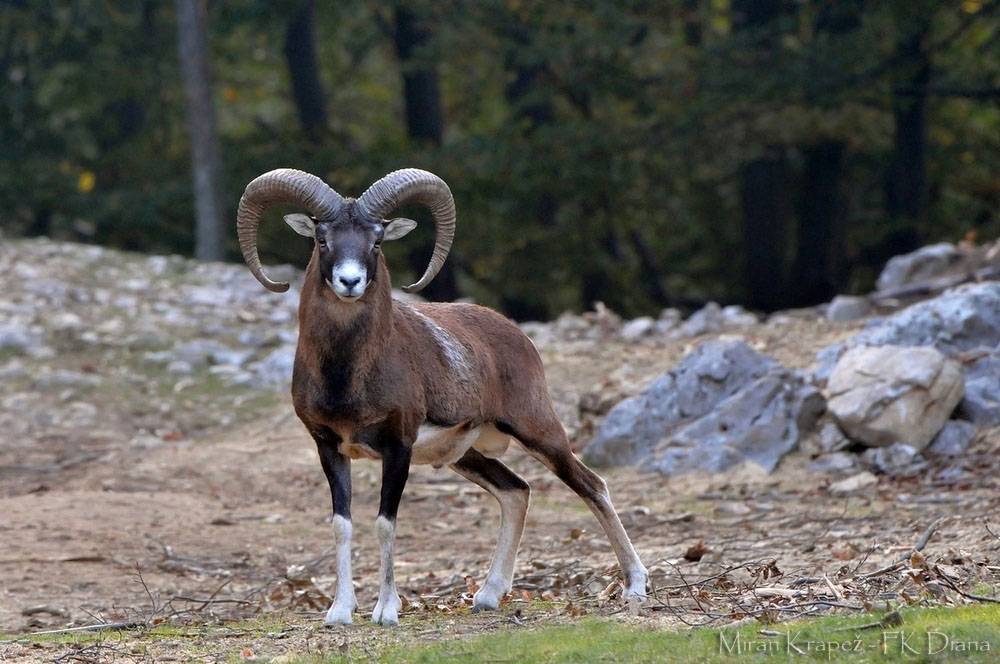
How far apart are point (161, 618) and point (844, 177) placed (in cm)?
2079

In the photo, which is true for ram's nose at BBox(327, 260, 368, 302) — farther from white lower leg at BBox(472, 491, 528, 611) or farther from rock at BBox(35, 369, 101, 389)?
rock at BBox(35, 369, 101, 389)

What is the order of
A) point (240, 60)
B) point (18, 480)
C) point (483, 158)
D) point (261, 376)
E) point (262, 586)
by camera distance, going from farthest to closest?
1. point (240, 60)
2. point (483, 158)
3. point (261, 376)
4. point (18, 480)
5. point (262, 586)

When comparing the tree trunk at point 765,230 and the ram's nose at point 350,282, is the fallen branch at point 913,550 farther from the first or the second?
the tree trunk at point 765,230

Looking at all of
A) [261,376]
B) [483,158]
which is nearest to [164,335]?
[261,376]

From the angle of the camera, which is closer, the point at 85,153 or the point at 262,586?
the point at 262,586

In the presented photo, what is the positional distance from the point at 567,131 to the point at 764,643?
18.4 metres

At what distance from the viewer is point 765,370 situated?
14969mm

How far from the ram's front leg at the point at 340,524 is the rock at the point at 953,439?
6.65 m

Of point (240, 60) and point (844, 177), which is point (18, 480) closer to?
point (844, 177)

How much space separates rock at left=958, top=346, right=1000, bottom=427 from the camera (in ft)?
45.5

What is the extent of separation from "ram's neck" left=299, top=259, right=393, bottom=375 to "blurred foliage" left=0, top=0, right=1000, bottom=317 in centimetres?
1594

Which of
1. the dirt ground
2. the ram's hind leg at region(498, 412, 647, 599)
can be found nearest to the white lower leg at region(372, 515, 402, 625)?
the dirt ground

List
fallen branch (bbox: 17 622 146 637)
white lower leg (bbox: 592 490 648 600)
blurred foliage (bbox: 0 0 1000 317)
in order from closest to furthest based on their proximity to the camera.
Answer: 1. fallen branch (bbox: 17 622 146 637)
2. white lower leg (bbox: 592 490 648 600)
3. blurred foliage (bbox: 0 0 1000 317)

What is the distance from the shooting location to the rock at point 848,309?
1900 cm
